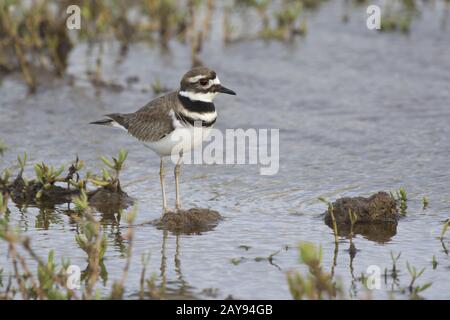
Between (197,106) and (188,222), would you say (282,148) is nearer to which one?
(197,106)

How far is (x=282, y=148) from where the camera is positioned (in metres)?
9.53

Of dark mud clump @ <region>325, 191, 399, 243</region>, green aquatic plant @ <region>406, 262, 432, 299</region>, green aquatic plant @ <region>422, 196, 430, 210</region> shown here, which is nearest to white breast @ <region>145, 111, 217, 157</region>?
dark mud clump @ <region>325, 191, 399, 243</region>

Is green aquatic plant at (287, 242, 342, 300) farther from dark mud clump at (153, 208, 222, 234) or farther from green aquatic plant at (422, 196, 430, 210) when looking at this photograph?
green aquatic plant at (422, 196, 430, 210)

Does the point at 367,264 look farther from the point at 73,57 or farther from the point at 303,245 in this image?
the point at 73,57

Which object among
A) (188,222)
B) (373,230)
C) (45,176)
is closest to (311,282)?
(373,230)

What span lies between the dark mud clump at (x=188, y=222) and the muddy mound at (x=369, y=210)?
3.23ft

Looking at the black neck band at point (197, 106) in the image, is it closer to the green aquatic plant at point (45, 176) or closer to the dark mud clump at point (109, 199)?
the dark mud clump at point (109, 199)

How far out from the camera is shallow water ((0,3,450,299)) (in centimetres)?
643

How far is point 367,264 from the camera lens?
6.27 meters

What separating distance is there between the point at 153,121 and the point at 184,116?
1.35 ft

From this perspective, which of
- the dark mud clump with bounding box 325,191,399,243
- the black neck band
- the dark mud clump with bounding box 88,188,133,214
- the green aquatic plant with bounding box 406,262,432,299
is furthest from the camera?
the dark mud clump with bounding box 88,188,133,214

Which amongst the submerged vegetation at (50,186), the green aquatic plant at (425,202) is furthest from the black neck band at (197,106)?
the green aquatic plant at (425,202)

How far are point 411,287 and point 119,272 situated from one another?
200cm

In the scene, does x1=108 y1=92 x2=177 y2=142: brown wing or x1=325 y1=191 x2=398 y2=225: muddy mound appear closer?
x1=325 y1=191 x2=398 y2=225: muddy mound
